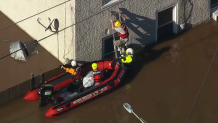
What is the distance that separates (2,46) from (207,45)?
8.72m

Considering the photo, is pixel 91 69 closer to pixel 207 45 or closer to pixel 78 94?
pixel 78 94

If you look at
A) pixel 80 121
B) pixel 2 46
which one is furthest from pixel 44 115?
pixel 2 46

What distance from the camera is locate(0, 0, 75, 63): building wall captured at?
1817 centimetres

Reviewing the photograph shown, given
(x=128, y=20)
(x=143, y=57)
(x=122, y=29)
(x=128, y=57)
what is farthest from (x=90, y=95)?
(x=128, y=20)

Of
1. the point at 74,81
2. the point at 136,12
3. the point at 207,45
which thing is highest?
the point at 136,12

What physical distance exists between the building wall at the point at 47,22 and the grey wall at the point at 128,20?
12.3 inches

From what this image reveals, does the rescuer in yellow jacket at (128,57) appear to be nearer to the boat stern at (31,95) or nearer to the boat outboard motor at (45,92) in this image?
the boat outboard motor at (45,92)

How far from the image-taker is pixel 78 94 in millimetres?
17109

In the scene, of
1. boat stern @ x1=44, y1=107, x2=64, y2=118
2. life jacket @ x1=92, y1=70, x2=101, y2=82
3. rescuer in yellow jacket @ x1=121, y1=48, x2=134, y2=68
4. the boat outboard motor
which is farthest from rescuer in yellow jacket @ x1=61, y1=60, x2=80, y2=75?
rescuer in yellow jacket @ x1=121, y1=48, x2=134, y2=68

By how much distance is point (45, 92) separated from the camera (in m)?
16.9

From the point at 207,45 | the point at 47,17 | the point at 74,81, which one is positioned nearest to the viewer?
the point at 74,81

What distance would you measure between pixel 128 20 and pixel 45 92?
4688mm

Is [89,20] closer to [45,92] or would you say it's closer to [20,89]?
[45,92]

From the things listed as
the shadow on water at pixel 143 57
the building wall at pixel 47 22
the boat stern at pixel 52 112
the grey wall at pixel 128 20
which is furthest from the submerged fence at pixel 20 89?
the shadow on water at pixel 143 57
